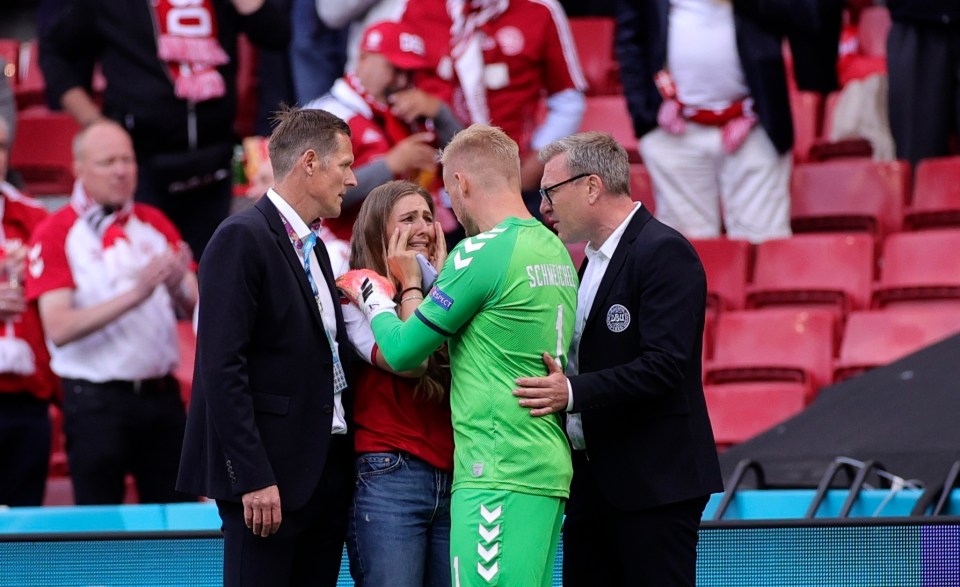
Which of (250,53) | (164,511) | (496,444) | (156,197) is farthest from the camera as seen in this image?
(250,53)

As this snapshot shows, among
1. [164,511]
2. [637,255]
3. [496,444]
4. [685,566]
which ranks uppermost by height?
[637,255]

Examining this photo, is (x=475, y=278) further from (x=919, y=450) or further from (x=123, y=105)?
(x=123, y=105)

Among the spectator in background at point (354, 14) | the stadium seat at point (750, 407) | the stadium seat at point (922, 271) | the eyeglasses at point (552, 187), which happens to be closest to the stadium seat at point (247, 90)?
the spectator in background at point (354, 14)

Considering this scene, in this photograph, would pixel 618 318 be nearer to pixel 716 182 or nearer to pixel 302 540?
pixel 302 540

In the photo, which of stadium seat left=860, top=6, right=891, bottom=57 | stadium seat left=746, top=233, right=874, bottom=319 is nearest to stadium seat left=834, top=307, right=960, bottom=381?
stadium seat left=746, top=233, right=874, bottom=319

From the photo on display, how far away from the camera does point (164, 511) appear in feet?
17.1

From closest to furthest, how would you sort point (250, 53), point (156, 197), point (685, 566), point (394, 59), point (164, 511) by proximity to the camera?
point (685, 566), point (164, 511), point (394, 59), point (156, 197), point (250, 53)

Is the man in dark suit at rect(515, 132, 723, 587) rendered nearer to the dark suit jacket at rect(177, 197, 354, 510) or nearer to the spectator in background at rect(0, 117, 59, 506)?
the dark suit jacket at rect(177, 197, 354, 510)

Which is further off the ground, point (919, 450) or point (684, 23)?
point (684, 23)

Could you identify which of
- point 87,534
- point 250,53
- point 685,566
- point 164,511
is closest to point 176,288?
point 164,511

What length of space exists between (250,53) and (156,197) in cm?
214

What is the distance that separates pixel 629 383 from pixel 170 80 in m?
4.13

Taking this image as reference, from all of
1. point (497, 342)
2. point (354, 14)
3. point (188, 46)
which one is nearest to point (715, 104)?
point (354, 14)

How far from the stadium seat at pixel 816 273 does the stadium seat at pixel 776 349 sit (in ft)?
1.05
